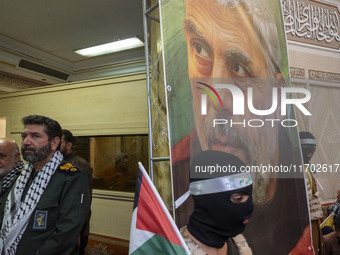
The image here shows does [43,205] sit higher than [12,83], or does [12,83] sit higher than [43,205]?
[12,83]

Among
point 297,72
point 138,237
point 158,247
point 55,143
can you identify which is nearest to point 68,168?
point 55,143

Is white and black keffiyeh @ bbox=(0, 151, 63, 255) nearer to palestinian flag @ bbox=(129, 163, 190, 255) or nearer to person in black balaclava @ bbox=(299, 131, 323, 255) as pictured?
palestinian flag @ bbox=(129, 163, 190, 255)

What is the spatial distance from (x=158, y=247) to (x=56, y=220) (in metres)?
0.80

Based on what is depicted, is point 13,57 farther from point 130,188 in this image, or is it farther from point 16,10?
point 130,188

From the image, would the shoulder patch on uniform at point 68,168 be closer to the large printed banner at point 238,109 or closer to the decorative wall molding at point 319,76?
the large printed banner at point 238,109

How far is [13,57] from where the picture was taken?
185 inches

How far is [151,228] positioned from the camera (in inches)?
41.4

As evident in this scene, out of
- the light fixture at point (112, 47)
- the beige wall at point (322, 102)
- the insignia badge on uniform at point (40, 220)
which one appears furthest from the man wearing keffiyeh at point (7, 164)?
the light fixture at point (112, 47)

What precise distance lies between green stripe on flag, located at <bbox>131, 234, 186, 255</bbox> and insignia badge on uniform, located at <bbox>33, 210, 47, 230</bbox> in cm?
73

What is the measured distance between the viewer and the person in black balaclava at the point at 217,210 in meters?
1.32

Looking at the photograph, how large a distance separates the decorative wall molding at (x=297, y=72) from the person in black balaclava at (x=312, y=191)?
0.43 metres

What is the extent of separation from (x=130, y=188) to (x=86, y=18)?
260 cm

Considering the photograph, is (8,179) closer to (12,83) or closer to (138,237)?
(138,237)

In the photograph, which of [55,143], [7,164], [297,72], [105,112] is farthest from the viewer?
[105,112]
